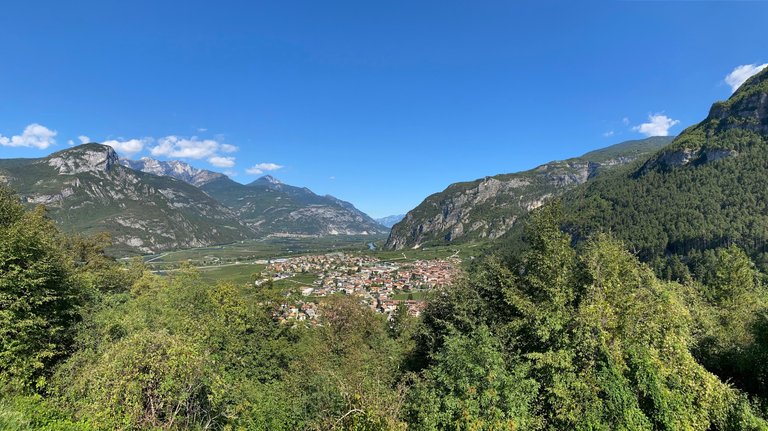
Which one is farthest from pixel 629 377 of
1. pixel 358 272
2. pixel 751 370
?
pixel 358 272

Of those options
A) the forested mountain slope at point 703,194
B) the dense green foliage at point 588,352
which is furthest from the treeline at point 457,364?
the forested mountain slope at point 703,194

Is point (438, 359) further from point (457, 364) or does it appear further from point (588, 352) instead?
point (588, 352)

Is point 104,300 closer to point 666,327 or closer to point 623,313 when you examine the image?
point 623,313

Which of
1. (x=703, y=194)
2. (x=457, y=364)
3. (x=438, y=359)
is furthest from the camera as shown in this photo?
(x=703, y=194)

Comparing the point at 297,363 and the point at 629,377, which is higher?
the point at 629,377

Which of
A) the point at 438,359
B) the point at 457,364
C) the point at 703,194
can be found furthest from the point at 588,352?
the point at 703,194

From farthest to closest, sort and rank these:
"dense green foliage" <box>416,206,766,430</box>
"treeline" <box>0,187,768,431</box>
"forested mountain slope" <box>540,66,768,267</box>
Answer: "forested mountain slope" <box>540,66,768,267</box>, "dense green foliage" <box>416,206,766,430</box>, "treeline" <box>0,187,768,431</box>

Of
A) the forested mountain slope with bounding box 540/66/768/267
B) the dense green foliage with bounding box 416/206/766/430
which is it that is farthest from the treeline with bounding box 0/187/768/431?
the forested mountain slope with bounding box 540/66/768/267

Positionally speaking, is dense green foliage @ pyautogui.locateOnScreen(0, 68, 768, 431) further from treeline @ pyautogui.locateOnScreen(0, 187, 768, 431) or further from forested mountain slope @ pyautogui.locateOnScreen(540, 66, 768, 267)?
forested mountain slope @ pyautogui.locateOnScreen(540, 66, 768, 267)

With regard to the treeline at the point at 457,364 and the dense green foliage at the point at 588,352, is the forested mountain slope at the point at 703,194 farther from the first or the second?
the dense green foliage at the point at 588,352
